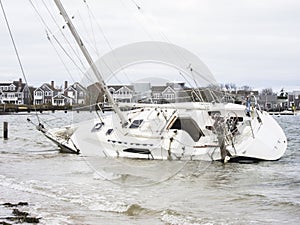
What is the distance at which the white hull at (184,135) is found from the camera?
83.0 ft

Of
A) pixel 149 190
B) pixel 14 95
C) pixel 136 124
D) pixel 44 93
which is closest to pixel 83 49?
pixel 136 124

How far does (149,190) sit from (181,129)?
7959 millimetres

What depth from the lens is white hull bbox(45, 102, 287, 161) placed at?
83.0ft

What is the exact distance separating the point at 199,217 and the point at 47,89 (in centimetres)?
15184

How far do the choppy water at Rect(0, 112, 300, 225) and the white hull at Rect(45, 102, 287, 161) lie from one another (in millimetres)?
527

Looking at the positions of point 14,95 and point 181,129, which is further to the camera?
point 14,95

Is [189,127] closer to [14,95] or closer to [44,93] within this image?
[44,93]

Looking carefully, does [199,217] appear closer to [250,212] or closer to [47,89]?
[250,212]

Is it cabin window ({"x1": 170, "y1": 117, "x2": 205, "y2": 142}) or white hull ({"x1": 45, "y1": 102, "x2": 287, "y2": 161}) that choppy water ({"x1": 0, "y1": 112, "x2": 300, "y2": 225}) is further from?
cabin window ({"x1": 170, "y1": 117, "x2": 205, "y2": 142})

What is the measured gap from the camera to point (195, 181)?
21.2 m

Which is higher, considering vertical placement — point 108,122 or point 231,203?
point 108,122

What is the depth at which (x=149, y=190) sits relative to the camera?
18906 millimetres

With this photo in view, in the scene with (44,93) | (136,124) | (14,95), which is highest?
(44,93)

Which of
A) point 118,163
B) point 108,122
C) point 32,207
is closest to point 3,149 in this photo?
point 108,122
